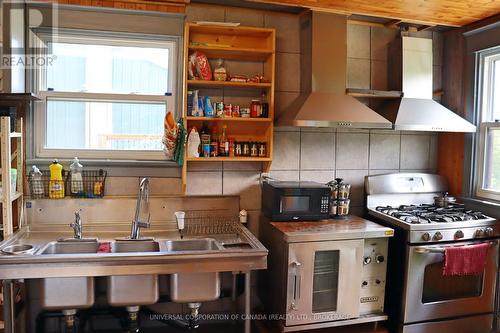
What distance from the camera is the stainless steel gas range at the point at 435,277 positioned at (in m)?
2.49

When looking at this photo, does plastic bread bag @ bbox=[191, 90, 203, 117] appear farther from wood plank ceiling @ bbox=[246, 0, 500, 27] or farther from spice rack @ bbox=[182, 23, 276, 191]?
wood plank ceiling @ bbox=[246, 0, 500, 27]

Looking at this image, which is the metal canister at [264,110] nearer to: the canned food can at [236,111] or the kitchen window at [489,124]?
the canned food can at [236,111]

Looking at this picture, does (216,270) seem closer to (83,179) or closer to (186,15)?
(83,179)

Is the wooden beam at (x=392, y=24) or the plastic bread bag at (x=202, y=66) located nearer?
the plastic bread bag at (x=202, y=66)

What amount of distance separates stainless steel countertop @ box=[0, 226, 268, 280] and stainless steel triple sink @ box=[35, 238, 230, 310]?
6 centimetres

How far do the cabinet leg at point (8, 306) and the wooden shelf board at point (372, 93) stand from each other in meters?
2.37

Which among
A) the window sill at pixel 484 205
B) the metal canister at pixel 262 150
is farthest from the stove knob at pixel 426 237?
the metal canister at pixel 262 150

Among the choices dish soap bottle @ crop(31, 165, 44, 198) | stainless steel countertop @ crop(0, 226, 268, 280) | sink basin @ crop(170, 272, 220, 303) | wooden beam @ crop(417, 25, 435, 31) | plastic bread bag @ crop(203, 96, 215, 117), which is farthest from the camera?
wooden beam @ crop(417, 25, 435, 31)

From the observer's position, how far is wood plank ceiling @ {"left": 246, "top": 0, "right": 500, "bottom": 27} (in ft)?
8.22

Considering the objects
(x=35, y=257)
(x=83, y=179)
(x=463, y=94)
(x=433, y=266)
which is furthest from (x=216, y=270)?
(x=463, y=94)

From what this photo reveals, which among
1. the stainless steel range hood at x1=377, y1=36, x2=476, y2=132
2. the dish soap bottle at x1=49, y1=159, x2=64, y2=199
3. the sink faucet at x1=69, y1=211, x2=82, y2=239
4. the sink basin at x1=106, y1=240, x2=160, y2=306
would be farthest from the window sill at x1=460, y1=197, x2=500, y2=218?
the dish soap bottle at x1=49, y1=159, x2=64, y2=199

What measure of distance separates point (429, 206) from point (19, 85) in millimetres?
3011

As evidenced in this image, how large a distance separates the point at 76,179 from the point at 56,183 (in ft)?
0.39

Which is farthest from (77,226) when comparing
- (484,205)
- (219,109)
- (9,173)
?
(484,205)
